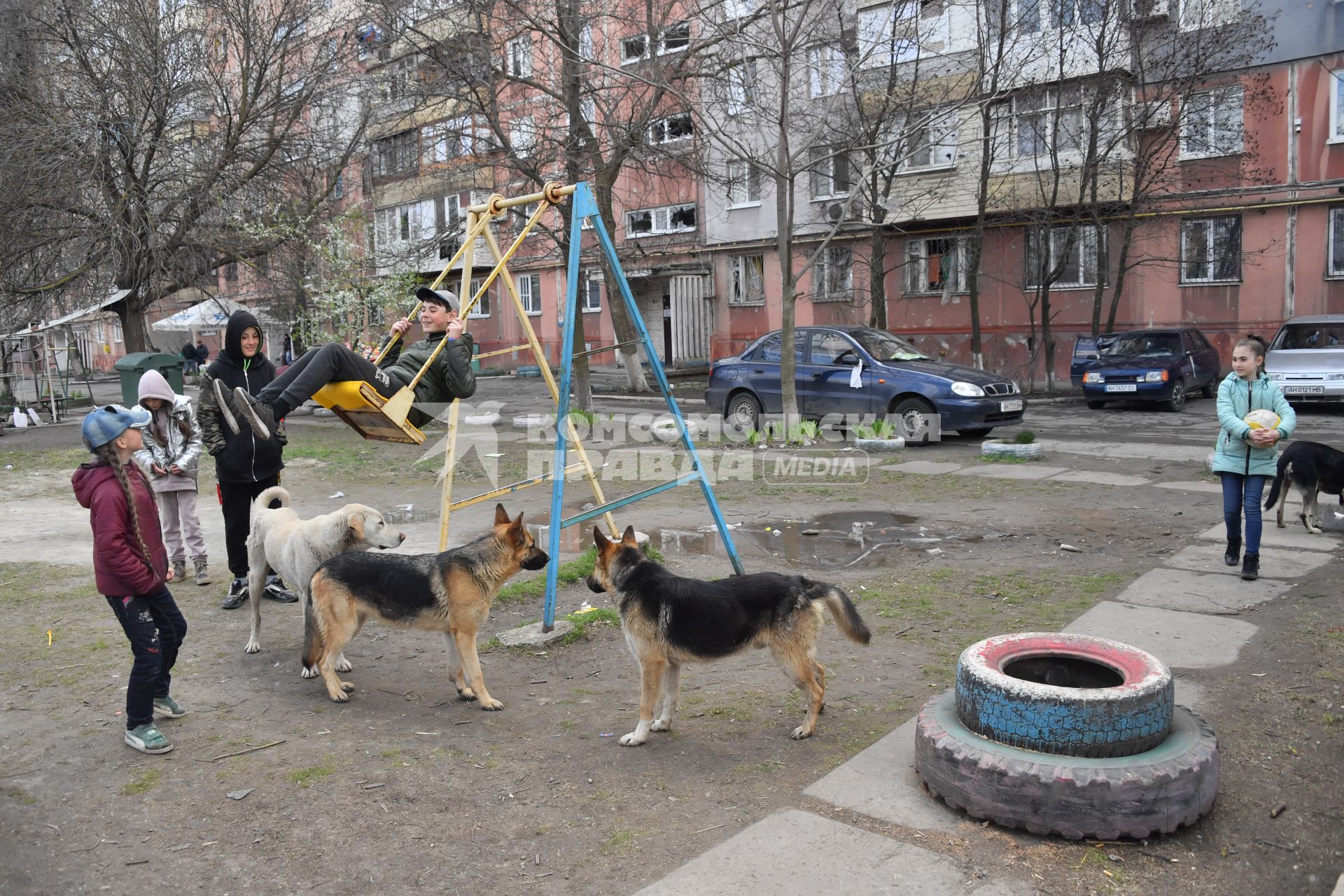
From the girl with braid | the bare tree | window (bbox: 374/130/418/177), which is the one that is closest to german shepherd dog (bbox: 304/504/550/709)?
the girl with braid

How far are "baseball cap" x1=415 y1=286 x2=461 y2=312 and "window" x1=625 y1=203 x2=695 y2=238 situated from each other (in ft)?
86.2

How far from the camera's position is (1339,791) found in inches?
153

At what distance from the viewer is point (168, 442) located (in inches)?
303

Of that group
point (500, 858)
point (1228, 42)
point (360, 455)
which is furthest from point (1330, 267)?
point (500, 858)

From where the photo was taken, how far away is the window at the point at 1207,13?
69.4ft

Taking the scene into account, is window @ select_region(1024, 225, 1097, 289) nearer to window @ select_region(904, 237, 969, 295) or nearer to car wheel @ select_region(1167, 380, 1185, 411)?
window @ select_region(904, 237, 969, 295)

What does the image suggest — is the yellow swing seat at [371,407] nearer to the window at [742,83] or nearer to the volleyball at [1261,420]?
the volleyball at [1261,420]

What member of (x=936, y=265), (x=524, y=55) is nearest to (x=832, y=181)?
(x=936, y=265)

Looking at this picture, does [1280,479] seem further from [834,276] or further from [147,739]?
[834,276]

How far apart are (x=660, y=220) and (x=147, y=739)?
2955cm

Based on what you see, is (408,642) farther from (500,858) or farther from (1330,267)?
(1330,267)

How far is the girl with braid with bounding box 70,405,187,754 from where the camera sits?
4.55 metres

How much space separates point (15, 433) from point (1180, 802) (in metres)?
22.8

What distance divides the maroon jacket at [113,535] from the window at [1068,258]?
22.8m
